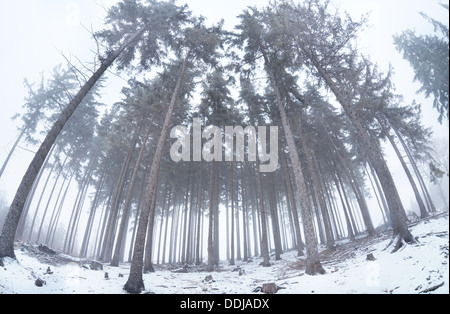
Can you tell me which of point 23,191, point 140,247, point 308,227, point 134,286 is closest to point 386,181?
point 308,227

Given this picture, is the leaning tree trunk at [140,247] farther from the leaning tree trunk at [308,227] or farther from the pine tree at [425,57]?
the pine tree at [425,57]

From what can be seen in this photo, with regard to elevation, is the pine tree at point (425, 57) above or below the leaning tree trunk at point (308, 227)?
above

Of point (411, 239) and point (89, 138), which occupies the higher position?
point (89, 138)

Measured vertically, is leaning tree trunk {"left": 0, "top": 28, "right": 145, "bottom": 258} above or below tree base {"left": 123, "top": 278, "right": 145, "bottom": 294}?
above

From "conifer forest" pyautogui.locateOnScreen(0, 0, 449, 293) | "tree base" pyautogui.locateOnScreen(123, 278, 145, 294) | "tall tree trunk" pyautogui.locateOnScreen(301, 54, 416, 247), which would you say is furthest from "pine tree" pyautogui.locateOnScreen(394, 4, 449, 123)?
"tree base" pyautogui.locateOnScreen(123, 278, 145, 294)

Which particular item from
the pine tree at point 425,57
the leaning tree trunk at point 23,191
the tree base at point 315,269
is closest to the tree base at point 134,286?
the leaning tree trunk at point 23,191

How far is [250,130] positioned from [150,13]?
10.1 m

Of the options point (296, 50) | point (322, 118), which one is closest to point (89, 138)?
point (296, 50)

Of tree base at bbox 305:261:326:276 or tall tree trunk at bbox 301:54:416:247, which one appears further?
tree base at bbox 305:261:326:276

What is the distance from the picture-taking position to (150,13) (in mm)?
10672

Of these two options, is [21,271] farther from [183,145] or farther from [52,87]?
[52,87]

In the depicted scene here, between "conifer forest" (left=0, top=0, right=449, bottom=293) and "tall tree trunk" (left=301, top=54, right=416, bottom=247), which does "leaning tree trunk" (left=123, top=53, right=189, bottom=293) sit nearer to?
"conifer forest" (left=0, top=0, right=449, bottom=293)

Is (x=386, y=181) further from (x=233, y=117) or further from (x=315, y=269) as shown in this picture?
(x=233, y=117)

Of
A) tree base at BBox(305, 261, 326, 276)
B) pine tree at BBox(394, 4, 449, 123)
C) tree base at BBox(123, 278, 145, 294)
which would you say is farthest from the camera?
pine tree at BBox(394, 4, 449, 123)
